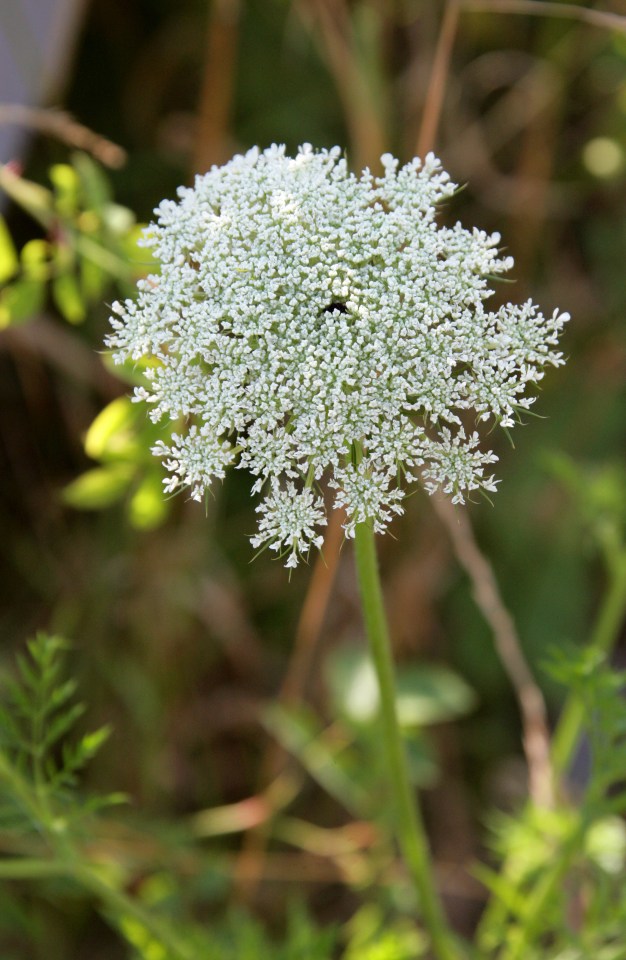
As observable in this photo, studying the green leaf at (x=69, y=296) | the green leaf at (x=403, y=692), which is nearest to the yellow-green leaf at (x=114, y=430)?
the green leaf at (x=69, y=296)

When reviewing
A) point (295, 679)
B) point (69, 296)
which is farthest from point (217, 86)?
point (295, 679)

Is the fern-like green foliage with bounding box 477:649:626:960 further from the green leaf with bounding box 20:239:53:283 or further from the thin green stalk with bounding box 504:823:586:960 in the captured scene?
the green leaf with bounding box 20:239:53:283

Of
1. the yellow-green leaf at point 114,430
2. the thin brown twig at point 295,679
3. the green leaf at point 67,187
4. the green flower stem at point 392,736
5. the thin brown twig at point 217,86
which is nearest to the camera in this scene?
the green flower stem at point 392,736

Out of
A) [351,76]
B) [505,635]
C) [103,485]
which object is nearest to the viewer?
[103,485]

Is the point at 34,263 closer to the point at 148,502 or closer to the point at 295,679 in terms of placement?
the point at 148,502

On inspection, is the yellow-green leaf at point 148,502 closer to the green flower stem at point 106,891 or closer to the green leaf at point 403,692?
the green flower stem at point 106,891
